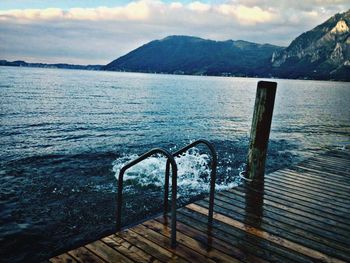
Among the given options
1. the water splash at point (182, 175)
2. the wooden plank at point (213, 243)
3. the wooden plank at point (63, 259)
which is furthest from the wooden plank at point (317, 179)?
the wooden plank at point (63, 259)

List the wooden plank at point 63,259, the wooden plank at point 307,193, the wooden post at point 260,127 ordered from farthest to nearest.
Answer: the wooden post at point 260,127, the wooden plank at point 307,193, the wooden plank at point 63,259

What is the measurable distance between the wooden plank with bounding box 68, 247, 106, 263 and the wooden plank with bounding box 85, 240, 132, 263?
0.19ft

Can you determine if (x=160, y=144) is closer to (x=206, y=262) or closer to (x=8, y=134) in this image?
(x=8, y=134)

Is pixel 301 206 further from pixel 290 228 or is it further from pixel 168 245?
pixel 168 245

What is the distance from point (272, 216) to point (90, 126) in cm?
2198

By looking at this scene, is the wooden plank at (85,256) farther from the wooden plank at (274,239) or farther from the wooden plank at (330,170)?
the wooden plank at (330,170)

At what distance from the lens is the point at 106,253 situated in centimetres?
420

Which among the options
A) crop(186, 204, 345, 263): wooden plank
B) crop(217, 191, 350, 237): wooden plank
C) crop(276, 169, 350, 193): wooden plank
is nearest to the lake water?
crop(276, 169, 350, 193): wooden plank

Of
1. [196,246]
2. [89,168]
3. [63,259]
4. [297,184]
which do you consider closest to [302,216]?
[297,184]

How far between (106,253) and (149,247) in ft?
2.13

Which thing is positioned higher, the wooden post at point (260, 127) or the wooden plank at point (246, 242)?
the wooden post at point (260, 127)

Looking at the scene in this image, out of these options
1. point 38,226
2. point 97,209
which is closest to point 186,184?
point 97,209

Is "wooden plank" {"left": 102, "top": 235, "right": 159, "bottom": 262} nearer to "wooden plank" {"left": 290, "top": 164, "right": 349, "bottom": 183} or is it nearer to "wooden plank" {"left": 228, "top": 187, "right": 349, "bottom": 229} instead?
"wooden plank" {"left": 228, "top": 187, "right": 349, "bottom": 229}

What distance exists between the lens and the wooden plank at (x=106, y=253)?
406cm
